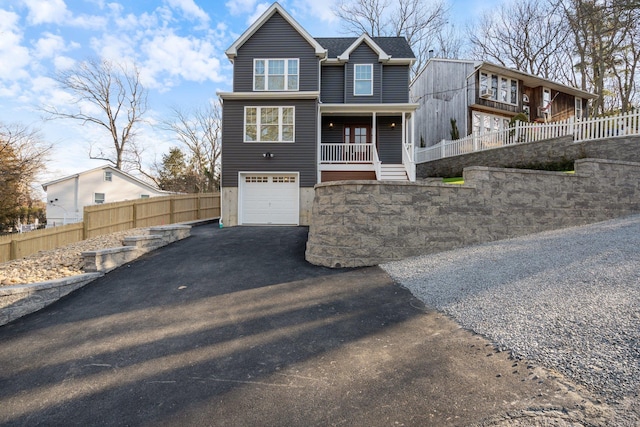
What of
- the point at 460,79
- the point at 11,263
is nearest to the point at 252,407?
the point at 11,263

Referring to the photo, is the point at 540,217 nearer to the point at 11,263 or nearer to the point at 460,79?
the point at 11,263

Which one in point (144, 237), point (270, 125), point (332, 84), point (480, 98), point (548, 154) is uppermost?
point (480, 98)

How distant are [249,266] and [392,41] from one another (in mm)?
15970

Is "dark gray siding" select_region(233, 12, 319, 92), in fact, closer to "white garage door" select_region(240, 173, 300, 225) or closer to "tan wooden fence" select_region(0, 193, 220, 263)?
"white garage door" select_region(240, 173, 300, 225)

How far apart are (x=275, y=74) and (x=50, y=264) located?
1082 centimetres

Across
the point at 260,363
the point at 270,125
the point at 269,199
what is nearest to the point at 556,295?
the point at 260,363

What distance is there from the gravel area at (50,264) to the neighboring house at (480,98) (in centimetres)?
1969

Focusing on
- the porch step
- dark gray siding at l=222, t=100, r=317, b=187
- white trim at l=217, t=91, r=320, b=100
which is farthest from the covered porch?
white trim at l=217, t=91, r=320, b=100

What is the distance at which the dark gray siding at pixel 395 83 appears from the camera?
15375 millimetres

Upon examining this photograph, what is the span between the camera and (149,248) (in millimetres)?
8117

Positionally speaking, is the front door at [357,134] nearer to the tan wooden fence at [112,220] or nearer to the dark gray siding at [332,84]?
the dark gray siding at [332,84]

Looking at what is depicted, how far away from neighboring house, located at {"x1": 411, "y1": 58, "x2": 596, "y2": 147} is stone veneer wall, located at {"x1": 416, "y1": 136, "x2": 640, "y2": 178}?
4.53 meters

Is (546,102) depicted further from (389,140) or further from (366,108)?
(366,108)

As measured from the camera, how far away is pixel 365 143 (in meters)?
14.7
